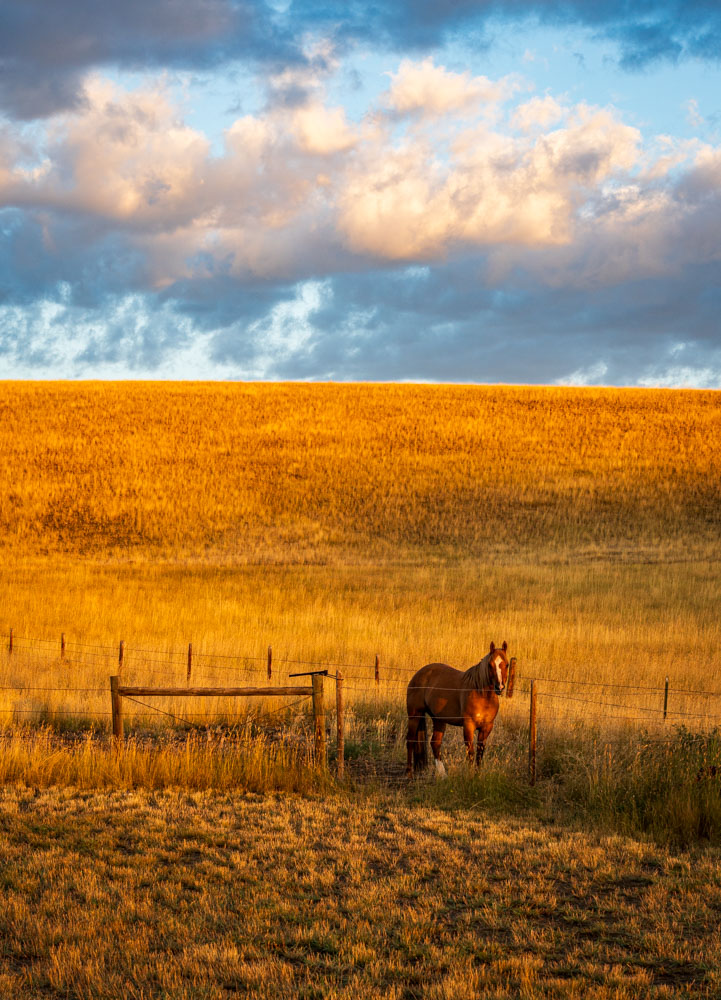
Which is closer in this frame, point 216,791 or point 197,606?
point 216,791

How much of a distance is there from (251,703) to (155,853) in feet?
26.3

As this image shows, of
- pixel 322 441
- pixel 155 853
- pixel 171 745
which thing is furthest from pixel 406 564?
pixel 155 853

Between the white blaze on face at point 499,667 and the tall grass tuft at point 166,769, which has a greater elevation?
the white blaze on face at point 499,667

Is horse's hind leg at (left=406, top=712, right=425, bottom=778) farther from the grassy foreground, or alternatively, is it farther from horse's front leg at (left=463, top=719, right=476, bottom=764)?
the grassy foreground

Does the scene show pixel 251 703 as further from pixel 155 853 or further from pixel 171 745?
pixel 155 853

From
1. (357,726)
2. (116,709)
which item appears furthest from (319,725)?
(357,726)

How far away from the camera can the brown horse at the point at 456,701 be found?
1141 centimetres

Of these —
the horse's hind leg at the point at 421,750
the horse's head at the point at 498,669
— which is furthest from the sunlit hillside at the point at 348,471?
the horse's head at the point at 498,669

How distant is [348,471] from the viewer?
2046 inches

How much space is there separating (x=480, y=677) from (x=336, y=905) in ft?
15.6

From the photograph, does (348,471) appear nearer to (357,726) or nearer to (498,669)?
(357,726)

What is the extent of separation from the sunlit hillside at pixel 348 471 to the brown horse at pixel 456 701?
27.1 meters

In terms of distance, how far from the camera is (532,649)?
22703 mm

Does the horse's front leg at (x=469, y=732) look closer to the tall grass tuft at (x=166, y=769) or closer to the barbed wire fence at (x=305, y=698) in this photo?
the barbed wire fence at (x=305, y=698)
